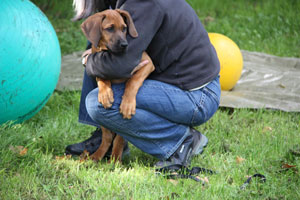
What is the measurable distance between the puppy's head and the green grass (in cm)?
96

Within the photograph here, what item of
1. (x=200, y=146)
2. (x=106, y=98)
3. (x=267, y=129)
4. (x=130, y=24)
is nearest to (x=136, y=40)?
(x=130, y=24)

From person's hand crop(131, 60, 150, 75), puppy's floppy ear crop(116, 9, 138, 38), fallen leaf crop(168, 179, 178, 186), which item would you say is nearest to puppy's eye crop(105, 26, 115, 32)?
puppy's floppy ear crop(116, 9, 138, 38)

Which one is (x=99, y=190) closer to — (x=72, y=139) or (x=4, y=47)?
(x=72, y=139)

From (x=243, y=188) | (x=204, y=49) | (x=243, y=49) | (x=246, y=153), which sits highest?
(x=204, y=49)

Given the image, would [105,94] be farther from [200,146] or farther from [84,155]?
[200,146]

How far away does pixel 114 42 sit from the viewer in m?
3.03

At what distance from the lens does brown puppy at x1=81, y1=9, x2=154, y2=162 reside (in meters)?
3.04

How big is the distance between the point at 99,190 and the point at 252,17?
6812 mm

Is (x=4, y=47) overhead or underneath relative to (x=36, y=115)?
overhead

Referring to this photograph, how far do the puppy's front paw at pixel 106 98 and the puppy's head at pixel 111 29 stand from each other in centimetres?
34

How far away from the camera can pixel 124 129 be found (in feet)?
11.0

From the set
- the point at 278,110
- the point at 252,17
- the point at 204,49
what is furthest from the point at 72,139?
the point at 252,17

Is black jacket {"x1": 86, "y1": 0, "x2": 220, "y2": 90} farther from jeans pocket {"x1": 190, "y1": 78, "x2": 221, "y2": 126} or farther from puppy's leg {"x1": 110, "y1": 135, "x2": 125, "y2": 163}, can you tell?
puppy's leg {"x1": 110, "y1": 135, "x2": 125, "y2": 163}

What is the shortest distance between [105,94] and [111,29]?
50 cm
